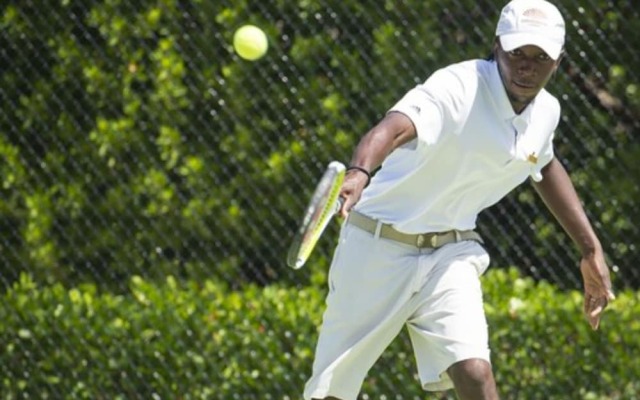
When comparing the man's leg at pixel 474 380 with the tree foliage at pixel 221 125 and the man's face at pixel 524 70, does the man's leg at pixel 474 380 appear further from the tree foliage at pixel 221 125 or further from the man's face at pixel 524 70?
the tree foliage at pixel 221 125

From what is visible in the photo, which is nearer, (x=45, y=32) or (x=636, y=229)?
(x=636, y=229)

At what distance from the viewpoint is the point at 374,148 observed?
453 cm

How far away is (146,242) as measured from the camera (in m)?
7.69

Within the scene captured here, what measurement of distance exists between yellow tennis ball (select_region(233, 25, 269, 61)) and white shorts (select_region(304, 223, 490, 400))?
1692mm

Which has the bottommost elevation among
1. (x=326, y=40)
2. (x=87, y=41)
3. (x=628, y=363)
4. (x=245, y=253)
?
(x=628, y=363)

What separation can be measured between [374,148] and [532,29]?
84 centimetres

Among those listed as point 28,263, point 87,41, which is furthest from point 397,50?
point 28,263

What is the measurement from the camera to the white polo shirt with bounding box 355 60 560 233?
16.4 feet

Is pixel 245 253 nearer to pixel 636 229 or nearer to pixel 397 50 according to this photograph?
pixel 397 50

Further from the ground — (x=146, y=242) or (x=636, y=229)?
(x=146, y=242)

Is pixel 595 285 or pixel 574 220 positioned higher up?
pixel 574 220

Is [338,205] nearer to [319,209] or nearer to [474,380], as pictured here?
[319,209]

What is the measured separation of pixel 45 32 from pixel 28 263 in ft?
3.53

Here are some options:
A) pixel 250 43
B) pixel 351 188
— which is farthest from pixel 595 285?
pixel 250 43
